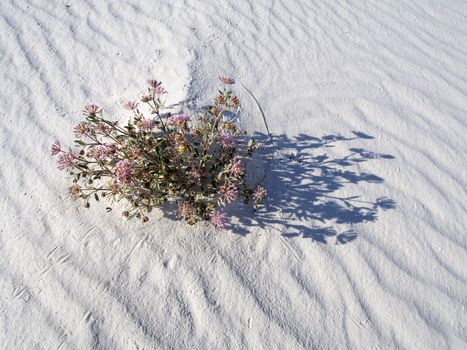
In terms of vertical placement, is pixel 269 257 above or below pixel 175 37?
below

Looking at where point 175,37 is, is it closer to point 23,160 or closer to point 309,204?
point 23,160

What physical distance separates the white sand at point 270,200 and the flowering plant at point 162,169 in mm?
187

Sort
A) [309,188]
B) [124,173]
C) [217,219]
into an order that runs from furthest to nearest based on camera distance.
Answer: [309,188] < [217,219] < [124,173]

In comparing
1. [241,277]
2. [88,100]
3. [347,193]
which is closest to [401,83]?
[347,193]

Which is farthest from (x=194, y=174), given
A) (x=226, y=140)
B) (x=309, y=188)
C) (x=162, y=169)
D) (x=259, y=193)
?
(x=309, y=188)

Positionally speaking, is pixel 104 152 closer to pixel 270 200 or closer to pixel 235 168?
pixel 235 168

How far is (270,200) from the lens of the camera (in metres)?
3.00

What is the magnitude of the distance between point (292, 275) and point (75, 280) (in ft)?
4.84

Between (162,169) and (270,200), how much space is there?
2.90 feet

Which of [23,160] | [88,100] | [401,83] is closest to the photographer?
[23,160]

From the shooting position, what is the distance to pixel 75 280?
2.52 metres

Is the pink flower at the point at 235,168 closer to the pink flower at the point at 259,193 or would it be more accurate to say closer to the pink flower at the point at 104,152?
the pink flower at the point at 259,193

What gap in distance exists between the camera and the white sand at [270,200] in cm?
248

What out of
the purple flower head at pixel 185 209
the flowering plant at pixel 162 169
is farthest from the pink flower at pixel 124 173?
the purple flower head at pixel 185 209
